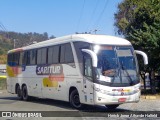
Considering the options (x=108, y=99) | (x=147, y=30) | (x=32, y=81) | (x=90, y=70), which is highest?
(x=147, y=30)

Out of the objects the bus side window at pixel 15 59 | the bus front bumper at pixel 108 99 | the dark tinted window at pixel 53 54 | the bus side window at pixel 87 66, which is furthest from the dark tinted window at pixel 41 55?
the bus front bumper at pixel 108 99

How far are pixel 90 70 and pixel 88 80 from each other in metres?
0.45

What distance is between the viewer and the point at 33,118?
1360 centimetres

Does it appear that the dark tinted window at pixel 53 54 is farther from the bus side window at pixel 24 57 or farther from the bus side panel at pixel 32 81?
the bus side window at pixel 24 57

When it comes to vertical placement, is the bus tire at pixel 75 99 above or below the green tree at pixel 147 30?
below

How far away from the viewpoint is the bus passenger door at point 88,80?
1566 cm

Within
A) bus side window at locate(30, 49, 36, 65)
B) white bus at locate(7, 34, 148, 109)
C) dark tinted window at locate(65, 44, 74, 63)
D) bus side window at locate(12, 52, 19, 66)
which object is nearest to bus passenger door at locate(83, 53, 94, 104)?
white bus at locate(7, 34, 148, 109)

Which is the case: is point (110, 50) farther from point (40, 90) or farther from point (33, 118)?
point (40, 90)

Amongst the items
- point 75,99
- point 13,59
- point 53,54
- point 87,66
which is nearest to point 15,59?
point 13,59

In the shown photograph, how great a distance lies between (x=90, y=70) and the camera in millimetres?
15773

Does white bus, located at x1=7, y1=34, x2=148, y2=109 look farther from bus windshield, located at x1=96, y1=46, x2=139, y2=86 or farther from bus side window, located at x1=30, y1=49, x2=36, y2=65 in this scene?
bus side window, located at x1=30, y1=49, x2=36, y2=65

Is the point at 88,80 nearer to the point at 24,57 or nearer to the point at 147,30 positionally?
the point at 24,57

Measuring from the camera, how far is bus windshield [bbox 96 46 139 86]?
51.1 feet

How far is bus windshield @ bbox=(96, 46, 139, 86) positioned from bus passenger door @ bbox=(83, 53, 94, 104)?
40 cm
